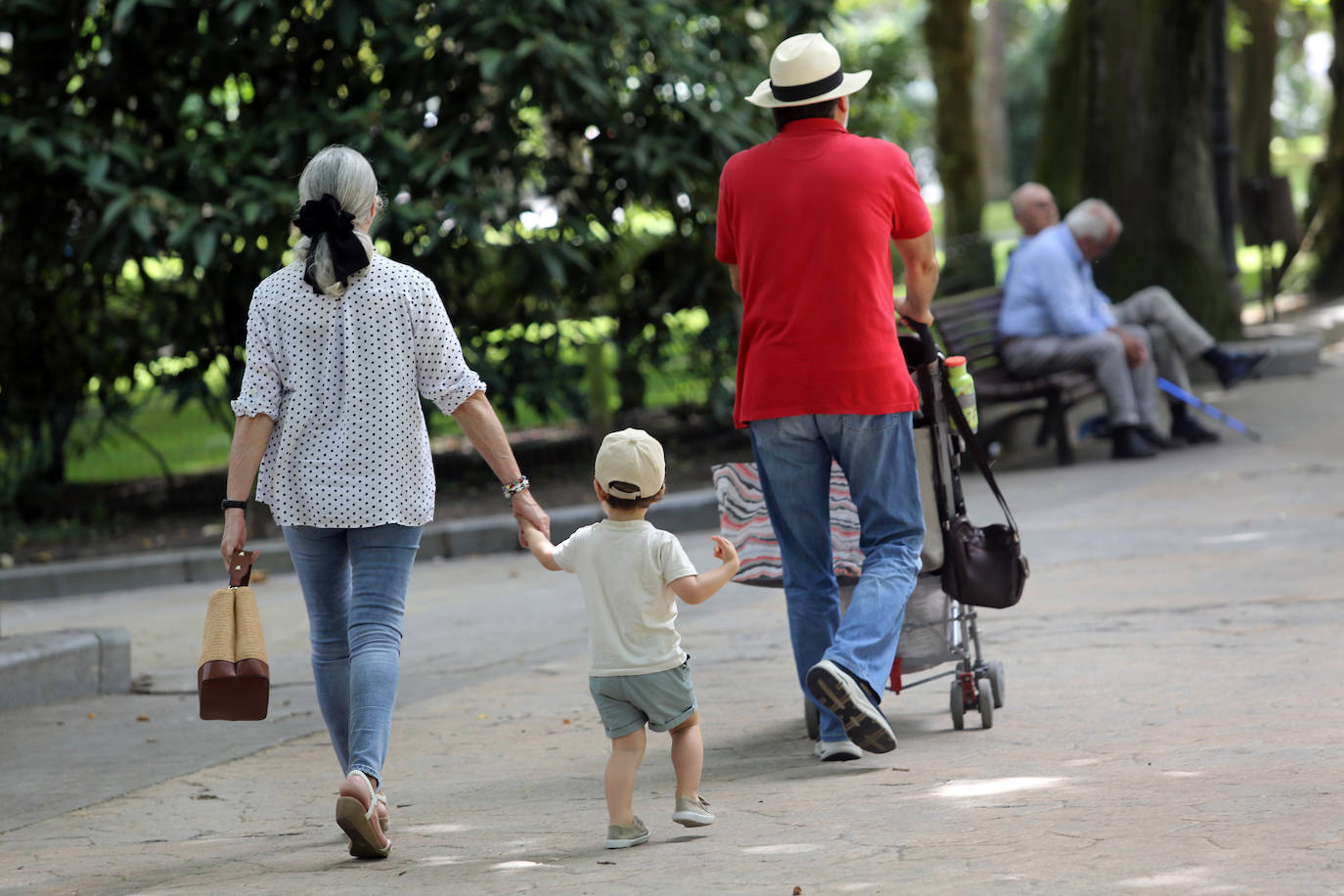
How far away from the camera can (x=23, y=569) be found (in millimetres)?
10039

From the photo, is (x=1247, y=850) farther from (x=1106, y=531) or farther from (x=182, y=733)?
(x=1106, y=531)

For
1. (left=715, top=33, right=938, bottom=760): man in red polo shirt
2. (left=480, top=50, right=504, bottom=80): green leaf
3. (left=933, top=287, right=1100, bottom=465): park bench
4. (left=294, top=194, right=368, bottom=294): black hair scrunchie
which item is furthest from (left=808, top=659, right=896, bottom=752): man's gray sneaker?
(left=480, top=50, right=504, bottom=80): green leaf

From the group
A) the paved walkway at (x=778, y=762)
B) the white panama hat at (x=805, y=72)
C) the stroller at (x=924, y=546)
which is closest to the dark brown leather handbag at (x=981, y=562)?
the stroller at (x=924, y=546)

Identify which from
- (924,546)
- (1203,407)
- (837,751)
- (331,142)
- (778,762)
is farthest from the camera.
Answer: (1203,407)

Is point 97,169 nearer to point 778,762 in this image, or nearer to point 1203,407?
point 778,762

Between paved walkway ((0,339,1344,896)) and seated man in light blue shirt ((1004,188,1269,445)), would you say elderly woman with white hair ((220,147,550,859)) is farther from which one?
seated man in light blue shirt ((1004,188,1269,445))

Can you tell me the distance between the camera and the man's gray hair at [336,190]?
434 centimetres

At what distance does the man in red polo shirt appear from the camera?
4.81 metres

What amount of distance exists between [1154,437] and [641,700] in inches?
318

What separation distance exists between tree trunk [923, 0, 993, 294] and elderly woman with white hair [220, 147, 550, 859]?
61.2 feet

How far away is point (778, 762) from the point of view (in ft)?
16.7

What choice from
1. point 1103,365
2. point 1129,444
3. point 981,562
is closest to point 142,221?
point 1103,365

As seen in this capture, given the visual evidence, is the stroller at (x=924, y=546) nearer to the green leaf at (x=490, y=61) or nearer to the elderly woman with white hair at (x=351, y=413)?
the elderly woman with white hair at (x=351, y=413)

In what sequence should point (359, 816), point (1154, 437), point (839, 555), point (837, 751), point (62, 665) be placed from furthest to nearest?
point (1154, 437)
point (62, 665)
point (839, 555)
point (837, 751)
point (359, 816)
